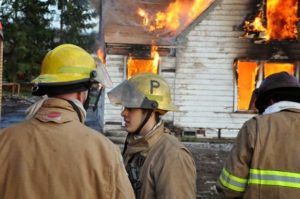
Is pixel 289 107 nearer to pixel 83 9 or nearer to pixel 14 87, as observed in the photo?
pixel 14 87

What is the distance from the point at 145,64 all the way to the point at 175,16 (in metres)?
2.37

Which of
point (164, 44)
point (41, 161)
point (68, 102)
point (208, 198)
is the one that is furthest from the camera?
point (164, 44)

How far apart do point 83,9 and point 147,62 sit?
910 inches

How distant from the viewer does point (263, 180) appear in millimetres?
3062

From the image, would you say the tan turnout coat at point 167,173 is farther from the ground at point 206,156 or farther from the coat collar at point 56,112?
the ground at point 206,156

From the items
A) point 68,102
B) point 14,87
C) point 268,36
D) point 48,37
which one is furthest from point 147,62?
point 48,37

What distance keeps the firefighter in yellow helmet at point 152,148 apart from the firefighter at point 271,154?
15.8 inches

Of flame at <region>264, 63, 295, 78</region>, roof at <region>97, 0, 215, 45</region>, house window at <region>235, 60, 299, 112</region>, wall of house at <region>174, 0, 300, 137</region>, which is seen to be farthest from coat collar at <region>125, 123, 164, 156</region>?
flame at <region>264, 63, 295, 78</region>

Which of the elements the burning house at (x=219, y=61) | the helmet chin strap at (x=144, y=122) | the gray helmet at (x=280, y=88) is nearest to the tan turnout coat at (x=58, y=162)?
the helmet chin strap at (x=144, y=122)

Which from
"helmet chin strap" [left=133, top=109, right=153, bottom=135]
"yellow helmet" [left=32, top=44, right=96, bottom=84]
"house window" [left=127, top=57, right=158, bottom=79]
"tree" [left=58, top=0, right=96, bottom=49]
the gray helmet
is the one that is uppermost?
"tree" [left=58, top=0, right=96, bottom=49]

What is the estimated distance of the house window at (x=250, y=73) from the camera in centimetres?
1489

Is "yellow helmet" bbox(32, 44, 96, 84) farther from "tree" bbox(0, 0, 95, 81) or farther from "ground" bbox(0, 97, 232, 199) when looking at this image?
"tree" bbox(0, 0, 95, 81)

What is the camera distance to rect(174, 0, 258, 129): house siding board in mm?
14930

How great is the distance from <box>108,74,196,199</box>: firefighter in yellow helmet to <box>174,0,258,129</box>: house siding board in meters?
11.4
